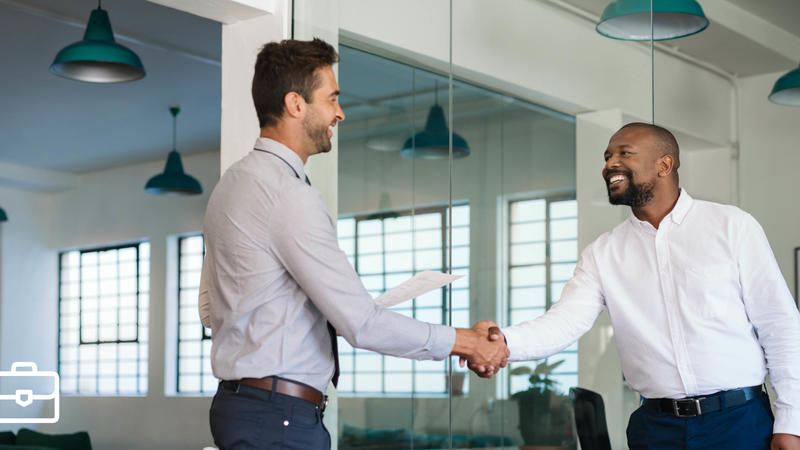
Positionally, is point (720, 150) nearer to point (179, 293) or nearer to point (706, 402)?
point (706, 402)

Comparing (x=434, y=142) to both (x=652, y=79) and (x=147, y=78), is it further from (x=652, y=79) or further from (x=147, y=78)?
(x=147, y=78)

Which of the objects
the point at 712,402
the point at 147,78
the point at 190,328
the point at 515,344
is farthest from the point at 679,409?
the point at 190,328

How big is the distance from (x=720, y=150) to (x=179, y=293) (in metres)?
8.79

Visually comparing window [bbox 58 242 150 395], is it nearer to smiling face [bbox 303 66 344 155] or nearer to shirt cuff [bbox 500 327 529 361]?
shirt cuff [bbox 500 327 529 361]

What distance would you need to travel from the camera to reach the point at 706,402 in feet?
7.64

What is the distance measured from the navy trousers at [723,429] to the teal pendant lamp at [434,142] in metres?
1.30

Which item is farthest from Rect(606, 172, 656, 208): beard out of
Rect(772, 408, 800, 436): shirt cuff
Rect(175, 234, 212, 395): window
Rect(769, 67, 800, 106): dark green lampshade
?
Rect(175, 234, 212, 395): window

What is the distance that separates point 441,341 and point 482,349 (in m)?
0.35

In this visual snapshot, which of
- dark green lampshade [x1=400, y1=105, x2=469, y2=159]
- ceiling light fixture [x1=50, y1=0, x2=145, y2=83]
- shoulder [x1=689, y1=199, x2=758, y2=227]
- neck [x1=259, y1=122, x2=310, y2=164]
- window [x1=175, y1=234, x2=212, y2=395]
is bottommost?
window [x1=175, y1=234, x2=212, y2=395]

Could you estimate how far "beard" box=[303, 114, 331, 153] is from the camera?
2141 mm

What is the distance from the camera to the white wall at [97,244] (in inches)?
414

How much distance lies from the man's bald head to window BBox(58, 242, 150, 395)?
30.1ft

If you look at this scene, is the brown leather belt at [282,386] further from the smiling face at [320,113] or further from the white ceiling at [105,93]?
the white ceiling at [105,93]

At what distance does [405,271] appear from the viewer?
10.8ft
